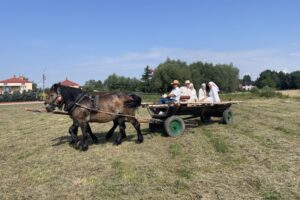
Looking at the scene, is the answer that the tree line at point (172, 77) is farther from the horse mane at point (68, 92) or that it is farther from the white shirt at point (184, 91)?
the horse mane at point (68, 92)

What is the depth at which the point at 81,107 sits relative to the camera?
10.1m

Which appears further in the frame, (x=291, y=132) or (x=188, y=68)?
(x=188, y=68)

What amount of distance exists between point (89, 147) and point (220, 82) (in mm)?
85299

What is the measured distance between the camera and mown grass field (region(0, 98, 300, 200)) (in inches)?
252

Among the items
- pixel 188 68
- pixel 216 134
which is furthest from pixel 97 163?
pixel 188 68

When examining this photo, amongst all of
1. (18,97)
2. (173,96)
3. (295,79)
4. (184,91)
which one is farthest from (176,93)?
(295,79)

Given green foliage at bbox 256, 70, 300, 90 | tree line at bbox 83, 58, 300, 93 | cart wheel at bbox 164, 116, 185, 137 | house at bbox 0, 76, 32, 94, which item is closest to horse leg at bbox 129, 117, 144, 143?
cart wheel at bbox 164, 116, 185, 137

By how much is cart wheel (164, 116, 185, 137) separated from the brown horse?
105 centimetres

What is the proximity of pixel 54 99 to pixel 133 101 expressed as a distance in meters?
2.23

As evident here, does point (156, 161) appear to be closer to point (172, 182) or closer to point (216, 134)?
point (172, 182)

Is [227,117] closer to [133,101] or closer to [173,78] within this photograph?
[133,101]

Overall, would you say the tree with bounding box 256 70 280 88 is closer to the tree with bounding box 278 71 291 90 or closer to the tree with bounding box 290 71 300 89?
the tree with bounding box 278 71 291 90

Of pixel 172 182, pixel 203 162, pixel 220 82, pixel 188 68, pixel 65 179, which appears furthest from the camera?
pixel 220 82

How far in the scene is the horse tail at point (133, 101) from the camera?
1078cm
